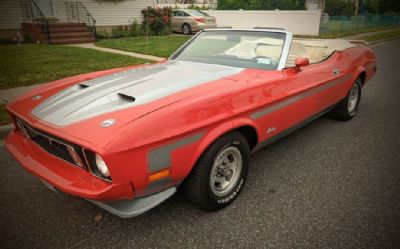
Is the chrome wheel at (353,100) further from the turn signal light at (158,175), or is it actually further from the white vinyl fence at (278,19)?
the white vinyl fence at (278,19)

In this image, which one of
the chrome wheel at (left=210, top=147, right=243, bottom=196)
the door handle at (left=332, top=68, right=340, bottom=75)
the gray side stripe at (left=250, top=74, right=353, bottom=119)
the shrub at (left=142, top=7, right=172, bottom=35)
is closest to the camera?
the chrome wheel at (left=210, top=147, right=243, bottom=196)

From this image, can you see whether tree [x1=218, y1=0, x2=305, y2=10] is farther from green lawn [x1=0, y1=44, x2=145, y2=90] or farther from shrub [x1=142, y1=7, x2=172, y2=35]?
green lawn [x1=0, y1=44, x2=145, y2=90]

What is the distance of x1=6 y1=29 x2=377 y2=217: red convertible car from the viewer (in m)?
1.94

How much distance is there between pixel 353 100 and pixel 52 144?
170 inches

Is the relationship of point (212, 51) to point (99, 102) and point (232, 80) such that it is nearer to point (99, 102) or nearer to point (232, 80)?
point (232, 80)

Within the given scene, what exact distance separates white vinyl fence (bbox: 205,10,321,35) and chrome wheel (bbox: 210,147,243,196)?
49.2ft

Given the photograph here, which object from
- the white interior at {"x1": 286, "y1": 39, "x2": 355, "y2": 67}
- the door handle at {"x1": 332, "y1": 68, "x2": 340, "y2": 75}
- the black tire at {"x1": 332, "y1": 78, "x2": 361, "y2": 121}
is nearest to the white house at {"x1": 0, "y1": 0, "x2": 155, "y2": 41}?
the white interior at {"x1": 286, "y1": 39, "x2": 355, "y2": 67}

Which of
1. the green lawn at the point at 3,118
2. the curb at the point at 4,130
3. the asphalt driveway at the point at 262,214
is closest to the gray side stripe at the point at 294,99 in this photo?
the asphalt driveway at the point at 262,214

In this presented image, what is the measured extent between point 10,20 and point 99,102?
43.5 ft

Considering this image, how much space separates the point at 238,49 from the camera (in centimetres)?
341

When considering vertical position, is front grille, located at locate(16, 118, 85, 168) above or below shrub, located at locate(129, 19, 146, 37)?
below

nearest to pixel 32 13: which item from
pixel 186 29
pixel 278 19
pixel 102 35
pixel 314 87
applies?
pixel 102 35

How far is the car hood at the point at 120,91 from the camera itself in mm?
2225

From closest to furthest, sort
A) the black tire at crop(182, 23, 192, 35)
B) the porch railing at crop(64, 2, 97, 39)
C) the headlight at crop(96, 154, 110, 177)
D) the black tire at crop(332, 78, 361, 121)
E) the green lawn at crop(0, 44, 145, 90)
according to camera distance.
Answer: the headlight at crop(96, 154, 110, 177) → the black tire at crop(332, 78, 361, 121) → the green lawn at crop(0, 44, 145, 90) → the porch railing at crop(64, 2, 97, 39) → the black tire at crop(182, 23, 192, 35)
